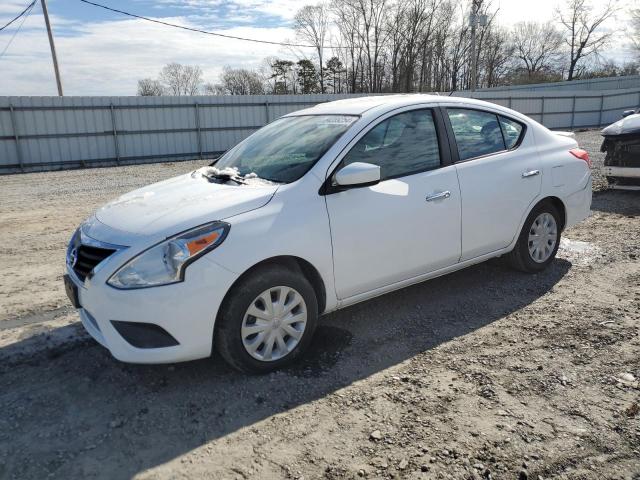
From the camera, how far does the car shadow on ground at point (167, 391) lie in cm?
259

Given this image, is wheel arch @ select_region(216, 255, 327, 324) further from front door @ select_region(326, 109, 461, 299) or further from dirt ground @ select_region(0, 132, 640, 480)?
dirt ground @ select_region(0, 132, 640, 480)

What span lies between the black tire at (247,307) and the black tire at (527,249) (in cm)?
240

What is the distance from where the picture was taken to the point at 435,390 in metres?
3.07

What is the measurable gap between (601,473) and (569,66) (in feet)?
223

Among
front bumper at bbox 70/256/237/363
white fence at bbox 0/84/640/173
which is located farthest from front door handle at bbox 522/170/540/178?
white fence at bbox 0/84/640/173

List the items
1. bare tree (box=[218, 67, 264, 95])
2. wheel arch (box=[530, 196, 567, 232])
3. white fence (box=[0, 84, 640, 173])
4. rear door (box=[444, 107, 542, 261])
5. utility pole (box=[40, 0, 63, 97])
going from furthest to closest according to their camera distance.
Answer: bare tree (box=[218, 67, 264, 95]) → utility pole (box=[40, 0, 63, 97]) → white fence (box=[0, 84, 640, 173]) → wheel arch (box=[530, 196, 567, 232]) → rear door (box=[444, 107, 542, 261])

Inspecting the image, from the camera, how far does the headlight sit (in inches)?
114

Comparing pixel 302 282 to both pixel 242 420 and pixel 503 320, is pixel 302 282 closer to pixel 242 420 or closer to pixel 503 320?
pixel 242 420

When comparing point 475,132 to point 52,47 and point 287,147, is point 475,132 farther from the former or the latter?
point 52,47

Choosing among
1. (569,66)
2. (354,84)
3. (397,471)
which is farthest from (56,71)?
(569,66)

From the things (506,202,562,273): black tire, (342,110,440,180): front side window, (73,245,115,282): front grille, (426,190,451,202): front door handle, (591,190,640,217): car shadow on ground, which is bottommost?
(591,190,640,217): car shadow on ground

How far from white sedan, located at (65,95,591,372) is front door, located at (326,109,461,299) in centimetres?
1

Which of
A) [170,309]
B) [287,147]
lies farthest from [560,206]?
[170,309]

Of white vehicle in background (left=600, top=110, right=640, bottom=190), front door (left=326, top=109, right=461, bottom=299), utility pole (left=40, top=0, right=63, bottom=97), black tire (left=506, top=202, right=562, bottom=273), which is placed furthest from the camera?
utility pole (left=40, top=0, right=63, bottom=97)
